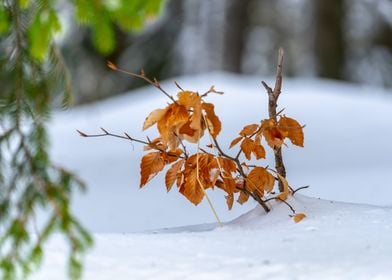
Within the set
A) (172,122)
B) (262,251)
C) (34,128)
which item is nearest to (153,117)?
(172,122)

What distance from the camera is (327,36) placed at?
13.9m

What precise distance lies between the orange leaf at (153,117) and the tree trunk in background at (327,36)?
37.6 feet

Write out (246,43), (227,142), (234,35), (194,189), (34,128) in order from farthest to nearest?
(246,43) → (234,35) → (227,142) → (194,189) → (34,128)

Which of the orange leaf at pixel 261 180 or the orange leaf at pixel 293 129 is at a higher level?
the orange leaf at pixel 293 129

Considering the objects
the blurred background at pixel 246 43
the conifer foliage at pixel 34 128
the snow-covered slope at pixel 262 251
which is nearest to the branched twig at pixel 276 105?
the snow-covered slope at pixel 262 251

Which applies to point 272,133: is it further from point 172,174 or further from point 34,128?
point 34,128

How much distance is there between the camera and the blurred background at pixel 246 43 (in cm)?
1395

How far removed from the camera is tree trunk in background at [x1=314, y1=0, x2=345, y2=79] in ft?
45.5

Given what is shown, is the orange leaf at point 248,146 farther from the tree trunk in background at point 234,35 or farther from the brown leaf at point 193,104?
the tree trunk in background at point 234,35

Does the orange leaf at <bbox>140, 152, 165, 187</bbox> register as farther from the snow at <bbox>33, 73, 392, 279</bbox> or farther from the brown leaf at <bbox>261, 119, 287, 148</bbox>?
the brown leaf at <bbox>261, 119, 287, 148</bbox>

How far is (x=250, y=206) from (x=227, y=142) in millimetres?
1613

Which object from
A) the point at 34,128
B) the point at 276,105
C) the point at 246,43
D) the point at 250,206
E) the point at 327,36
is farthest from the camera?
the point at 246,43

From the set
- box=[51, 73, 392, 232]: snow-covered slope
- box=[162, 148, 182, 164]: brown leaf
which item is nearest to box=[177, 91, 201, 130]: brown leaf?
box=[162, 148, 182, 164]: brown leaf

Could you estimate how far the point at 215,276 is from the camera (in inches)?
78.0
